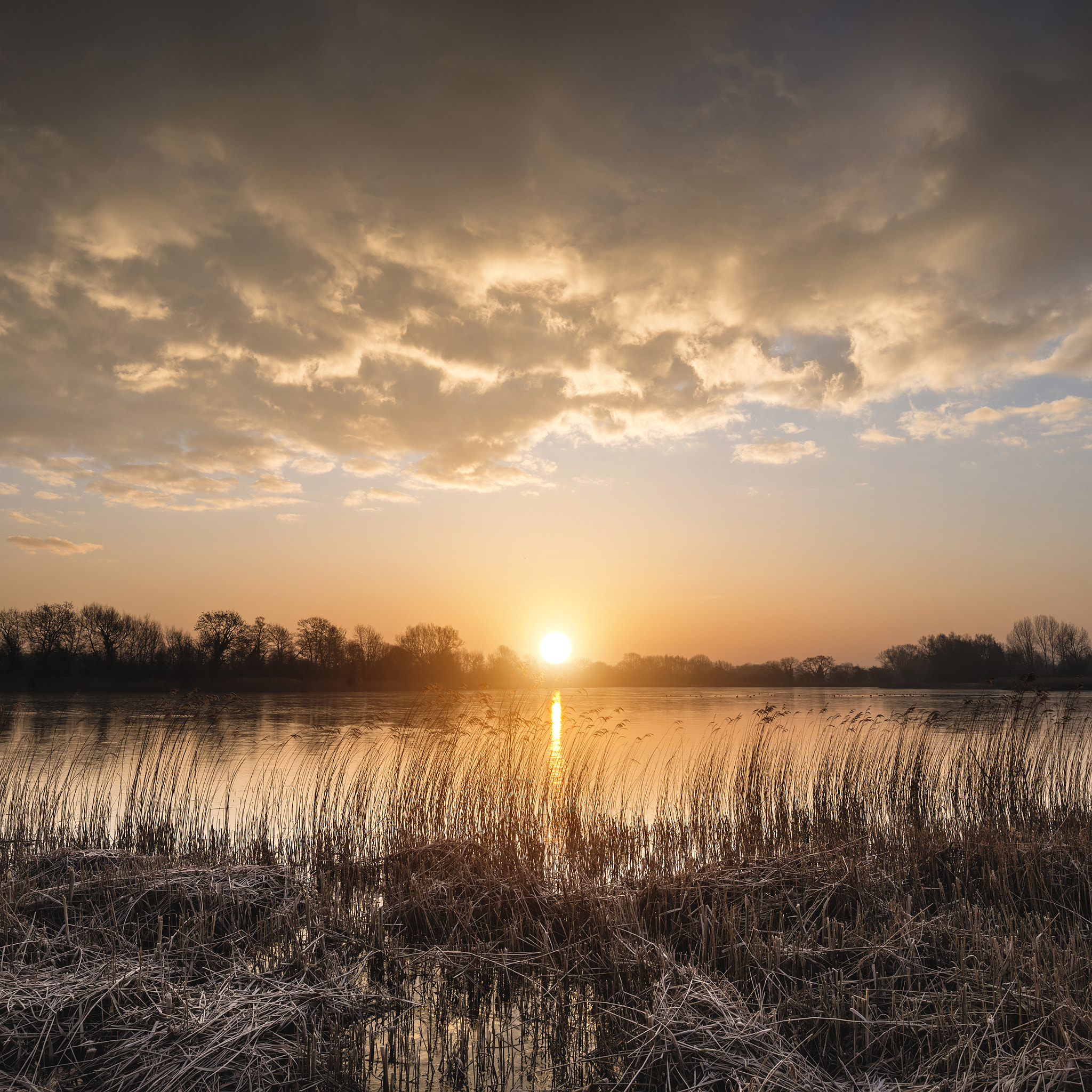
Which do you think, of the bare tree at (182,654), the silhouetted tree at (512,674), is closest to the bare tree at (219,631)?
the bare tree at (182,654)

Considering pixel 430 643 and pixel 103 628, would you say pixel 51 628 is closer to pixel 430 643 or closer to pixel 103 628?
pixel 103 628

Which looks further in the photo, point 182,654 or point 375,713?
point 182,654

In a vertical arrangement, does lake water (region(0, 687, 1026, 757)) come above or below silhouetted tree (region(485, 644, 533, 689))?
below

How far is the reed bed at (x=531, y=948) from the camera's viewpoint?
12.1ft

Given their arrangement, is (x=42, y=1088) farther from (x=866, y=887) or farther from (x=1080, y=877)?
(x=1080, y=877)

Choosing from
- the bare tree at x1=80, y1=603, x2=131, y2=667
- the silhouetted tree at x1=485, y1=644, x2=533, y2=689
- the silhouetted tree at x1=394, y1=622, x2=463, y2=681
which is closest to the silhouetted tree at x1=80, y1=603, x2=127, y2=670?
the bare tree at x1=80, y1=603, x2=131, y2=667

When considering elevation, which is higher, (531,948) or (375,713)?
(375,713)

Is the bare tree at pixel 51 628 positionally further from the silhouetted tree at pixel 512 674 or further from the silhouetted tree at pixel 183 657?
the silhouetted tree at pixel 512 674

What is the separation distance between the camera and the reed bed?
370cm

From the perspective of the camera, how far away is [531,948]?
5.80 m

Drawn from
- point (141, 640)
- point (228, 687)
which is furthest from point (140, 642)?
point (228, 687)

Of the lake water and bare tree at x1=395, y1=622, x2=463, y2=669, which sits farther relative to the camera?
bare tree at x1=395, y1=622, x2=463, y2=669

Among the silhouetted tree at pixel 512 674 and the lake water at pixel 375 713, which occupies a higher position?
the silhouetted tree at pixel 512 674

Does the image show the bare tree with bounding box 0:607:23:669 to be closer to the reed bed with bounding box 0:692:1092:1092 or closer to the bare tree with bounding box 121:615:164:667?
the bare tree with bounding box 121:615:164:667
